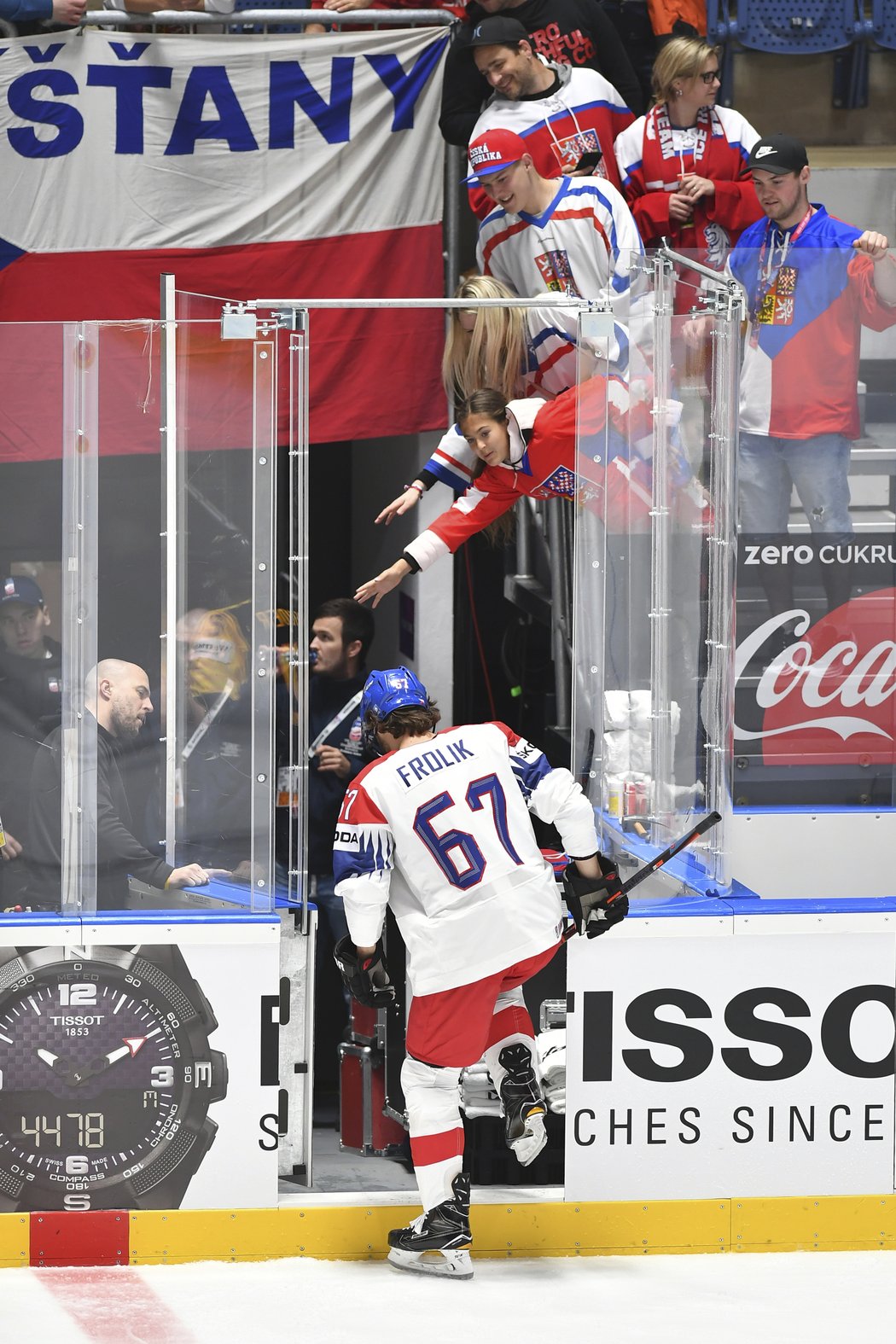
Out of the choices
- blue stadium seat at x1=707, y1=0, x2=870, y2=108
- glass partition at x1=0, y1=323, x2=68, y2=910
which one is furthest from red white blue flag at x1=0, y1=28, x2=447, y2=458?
glass partition at x1=0, y1=323, x2=68, y2=910

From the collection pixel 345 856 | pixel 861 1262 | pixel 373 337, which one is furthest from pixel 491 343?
pixel 861 1262

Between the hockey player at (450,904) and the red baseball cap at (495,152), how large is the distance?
6.28 feet

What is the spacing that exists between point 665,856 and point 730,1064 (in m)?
0.53

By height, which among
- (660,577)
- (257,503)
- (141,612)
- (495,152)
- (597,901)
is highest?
(495,152)

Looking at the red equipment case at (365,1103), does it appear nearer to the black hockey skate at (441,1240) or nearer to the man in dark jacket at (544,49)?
the black hockey skate at (441,1240)

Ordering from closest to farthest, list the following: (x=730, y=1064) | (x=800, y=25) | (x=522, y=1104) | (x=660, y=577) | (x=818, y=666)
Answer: (x=522, y=1104) → (x=730, y=1064) → (x=660, y=577) → (x=818, y=666) → (x=800, y=25)

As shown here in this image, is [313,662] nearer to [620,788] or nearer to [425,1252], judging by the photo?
[620,788]

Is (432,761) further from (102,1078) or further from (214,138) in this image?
(214,138)

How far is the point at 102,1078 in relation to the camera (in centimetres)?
415

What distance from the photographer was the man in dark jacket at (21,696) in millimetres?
4145

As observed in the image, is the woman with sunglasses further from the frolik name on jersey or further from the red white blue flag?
the frolik name on jersey

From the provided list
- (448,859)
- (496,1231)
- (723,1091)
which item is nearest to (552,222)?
(448,859)

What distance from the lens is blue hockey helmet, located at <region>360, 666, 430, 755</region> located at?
4.22m

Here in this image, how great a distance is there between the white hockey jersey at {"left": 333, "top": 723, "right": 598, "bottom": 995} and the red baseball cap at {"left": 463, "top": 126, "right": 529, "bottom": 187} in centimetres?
195
